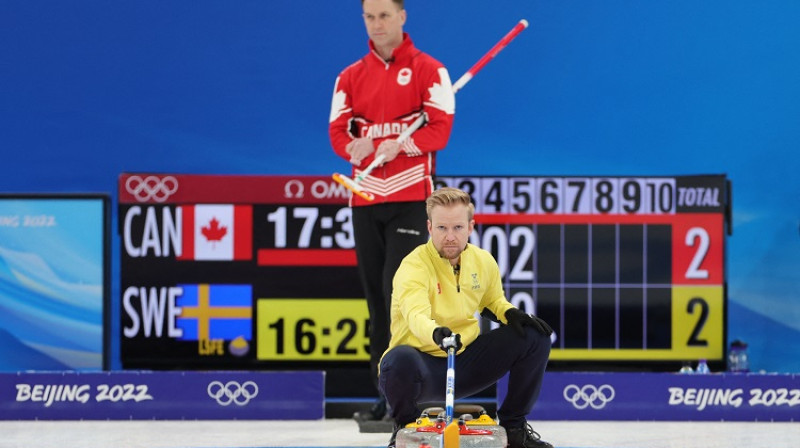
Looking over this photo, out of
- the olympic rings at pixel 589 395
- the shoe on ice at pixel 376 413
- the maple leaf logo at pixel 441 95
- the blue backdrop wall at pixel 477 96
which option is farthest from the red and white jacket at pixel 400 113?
the blue backdrop wall at pixel 477 96

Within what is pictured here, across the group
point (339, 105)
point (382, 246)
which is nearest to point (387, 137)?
point (339, 105)

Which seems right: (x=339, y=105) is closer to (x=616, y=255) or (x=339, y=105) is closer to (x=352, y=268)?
(x=352, y=268)

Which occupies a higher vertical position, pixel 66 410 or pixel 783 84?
pixel 783 84

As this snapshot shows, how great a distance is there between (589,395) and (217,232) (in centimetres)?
159

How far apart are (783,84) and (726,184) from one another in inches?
29.5

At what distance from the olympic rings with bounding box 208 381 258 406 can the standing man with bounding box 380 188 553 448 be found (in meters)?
1.16

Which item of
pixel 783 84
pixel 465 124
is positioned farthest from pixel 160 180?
pixel 783 84

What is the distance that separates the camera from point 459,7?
5.08 meters

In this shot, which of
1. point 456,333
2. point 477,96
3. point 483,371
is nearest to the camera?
point 456,333

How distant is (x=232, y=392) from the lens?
4.27 meters

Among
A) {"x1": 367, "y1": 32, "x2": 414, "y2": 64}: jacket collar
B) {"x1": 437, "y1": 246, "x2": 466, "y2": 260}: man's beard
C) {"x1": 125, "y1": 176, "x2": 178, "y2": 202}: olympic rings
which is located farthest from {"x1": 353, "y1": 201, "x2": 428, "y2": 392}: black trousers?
{"x1": 125, "y1": 176, "x2": 178, "y2": 202}: olympic rings

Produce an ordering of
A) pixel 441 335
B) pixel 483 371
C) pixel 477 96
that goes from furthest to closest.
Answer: pixel 477 96
pixel 483 371
pixel 441 335

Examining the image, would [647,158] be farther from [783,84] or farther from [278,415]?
[278,415]

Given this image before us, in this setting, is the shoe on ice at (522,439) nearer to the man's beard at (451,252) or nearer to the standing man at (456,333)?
the standing man at (456,333)
